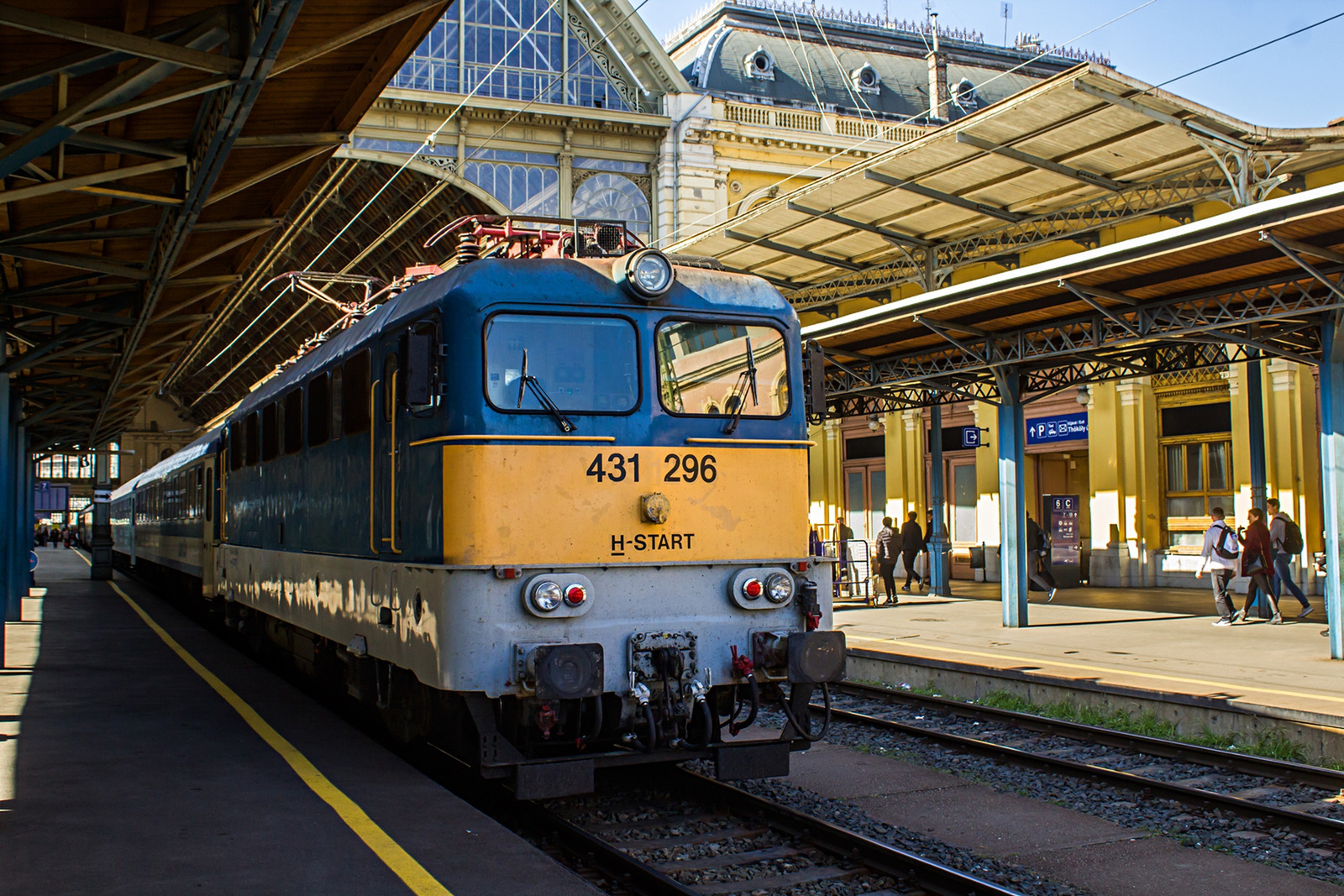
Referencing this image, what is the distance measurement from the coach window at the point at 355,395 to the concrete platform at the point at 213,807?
91.6 inches

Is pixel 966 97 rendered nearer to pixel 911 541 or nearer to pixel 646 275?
pixel 911 541

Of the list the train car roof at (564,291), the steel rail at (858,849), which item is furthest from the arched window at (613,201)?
the steel rail at (858,849)

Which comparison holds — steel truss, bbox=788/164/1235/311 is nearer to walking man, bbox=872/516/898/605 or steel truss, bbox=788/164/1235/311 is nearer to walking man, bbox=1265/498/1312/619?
walking man, bbox=1265/498/1312/619

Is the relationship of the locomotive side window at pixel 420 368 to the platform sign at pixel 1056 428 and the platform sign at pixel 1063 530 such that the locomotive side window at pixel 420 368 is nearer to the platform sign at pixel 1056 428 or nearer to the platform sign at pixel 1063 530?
the platform sign at pixel 1063 530

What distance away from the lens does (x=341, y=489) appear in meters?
8.94

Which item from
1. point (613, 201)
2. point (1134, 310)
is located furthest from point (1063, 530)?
point (613, 201)

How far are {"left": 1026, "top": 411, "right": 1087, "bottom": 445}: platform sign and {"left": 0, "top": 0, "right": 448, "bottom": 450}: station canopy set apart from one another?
17.7 metres

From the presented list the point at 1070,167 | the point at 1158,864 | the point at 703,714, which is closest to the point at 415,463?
the point at 703,714

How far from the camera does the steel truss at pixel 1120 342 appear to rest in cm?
1334

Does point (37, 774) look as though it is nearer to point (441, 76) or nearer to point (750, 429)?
point (750, 429)

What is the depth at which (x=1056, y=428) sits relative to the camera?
2617cm

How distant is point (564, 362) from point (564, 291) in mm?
445

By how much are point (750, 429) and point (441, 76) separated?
2879 centimetres

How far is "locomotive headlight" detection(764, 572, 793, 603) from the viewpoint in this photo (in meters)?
7.54
